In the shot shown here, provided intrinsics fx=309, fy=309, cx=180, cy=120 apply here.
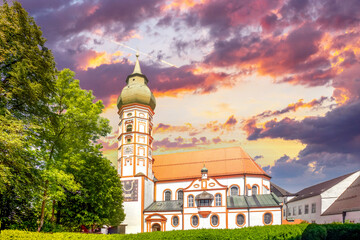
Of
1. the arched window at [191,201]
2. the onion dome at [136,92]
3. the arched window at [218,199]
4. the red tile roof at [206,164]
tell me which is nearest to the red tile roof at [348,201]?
the red tile roof at [206,164]

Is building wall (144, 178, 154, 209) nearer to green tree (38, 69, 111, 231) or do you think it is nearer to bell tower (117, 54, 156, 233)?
bell tower (117, 54, 156, 233)

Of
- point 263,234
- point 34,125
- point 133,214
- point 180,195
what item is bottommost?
point 133,214

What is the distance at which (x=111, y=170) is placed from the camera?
1441 inches

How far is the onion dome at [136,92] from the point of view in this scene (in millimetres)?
48281

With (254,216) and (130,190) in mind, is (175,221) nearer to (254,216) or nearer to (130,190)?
(130,190)

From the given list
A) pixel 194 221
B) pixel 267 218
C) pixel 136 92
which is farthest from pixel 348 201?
pixel 136 92

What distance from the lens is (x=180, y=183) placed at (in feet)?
159

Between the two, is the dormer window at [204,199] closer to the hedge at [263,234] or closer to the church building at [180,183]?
the church building at [180,183]

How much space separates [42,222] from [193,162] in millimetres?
32688

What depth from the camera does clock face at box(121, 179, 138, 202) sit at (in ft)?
148

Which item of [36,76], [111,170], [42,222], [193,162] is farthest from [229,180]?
[36,76]

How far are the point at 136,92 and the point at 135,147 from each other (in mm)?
8649

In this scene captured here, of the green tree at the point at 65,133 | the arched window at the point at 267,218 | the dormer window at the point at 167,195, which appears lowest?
the arched window at the point at 267,218

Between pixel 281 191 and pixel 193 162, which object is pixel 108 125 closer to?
pixel 193 162
